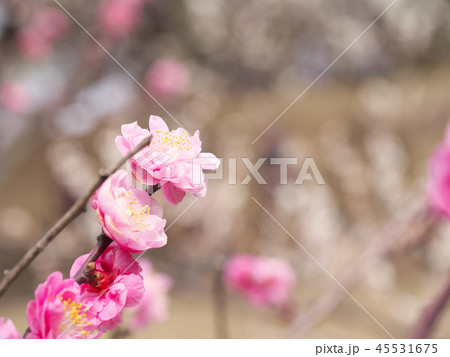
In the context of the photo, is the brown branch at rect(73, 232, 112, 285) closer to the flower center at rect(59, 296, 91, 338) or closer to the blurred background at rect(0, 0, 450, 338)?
the flower center at rect(59, 296, 91, 338)

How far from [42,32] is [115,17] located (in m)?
0.22

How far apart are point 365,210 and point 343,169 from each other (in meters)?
0.16

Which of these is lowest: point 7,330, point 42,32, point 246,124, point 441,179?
point 7,330

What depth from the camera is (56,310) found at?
7.9 inches

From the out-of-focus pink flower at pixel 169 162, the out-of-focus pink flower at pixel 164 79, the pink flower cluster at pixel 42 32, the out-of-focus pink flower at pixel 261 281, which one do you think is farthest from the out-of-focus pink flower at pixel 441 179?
the out-of-focus pink flower at pixel 164 79

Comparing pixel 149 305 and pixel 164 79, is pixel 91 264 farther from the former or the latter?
pixel 164 79

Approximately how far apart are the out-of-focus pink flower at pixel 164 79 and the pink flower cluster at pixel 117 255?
5.11 ft

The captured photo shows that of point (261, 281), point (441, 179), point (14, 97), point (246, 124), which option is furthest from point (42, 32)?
point (441, 179)

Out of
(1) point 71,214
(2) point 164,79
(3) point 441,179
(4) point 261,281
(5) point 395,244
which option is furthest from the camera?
(2) point 164,79

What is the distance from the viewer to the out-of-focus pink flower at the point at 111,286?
20 cm

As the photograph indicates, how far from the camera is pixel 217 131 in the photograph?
5.81ft

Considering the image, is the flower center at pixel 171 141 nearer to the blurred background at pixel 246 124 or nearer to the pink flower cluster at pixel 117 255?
the pink flower cluster at pixel 117 255
